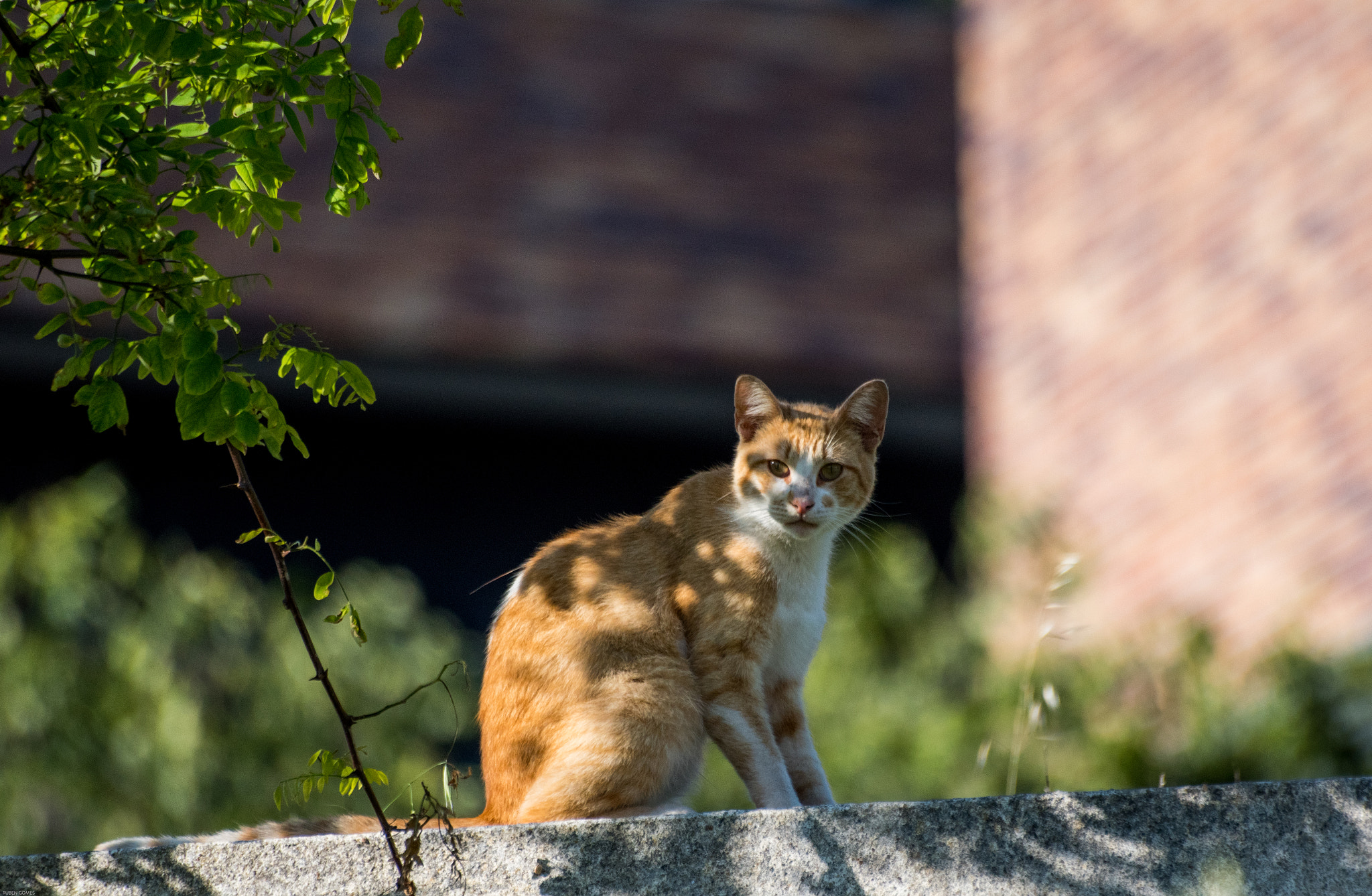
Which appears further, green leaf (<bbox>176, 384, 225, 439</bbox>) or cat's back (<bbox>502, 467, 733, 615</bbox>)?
cat's back (<bbox>502, 467, 733, 615</bbox>)

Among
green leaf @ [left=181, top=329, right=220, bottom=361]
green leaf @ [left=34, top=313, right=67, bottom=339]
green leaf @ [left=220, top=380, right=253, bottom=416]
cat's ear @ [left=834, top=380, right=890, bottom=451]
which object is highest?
green leaf @ [left=34, top=313, right=67, bottom=339]

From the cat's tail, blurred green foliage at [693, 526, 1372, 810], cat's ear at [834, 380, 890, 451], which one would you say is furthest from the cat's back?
blurred green foliage at [693, 526, 1372, 810]

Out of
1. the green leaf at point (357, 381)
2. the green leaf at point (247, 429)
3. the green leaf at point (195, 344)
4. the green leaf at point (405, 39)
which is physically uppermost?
the green leaf at point (405, 39)

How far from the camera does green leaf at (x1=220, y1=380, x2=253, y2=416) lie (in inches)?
80.0

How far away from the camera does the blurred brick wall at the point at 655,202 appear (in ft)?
28.2

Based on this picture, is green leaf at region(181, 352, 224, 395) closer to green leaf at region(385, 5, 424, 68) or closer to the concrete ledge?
green leaf at region(385, 5, 424, 68)

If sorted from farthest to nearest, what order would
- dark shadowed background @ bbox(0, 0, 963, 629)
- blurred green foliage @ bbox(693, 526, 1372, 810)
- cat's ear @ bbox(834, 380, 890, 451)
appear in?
dark shadowed background @ bbox(0, 0, 963, 629), blurred green foliage @ bbox(693, 526, 1372, 810), cat's ear @ bbox(834, 380, 890, 451)

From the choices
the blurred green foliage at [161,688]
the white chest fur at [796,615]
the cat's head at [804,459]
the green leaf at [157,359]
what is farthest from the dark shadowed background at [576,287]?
the green leaf at [157,359]

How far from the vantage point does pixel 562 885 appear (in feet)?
7.04

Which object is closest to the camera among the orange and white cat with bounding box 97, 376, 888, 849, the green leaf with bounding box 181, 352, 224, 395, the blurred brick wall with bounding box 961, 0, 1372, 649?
the green leaf with bounding box 181, 352, 224, 395

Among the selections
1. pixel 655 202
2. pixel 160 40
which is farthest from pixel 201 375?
pixel 655 202

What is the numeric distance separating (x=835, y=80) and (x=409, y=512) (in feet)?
15.1

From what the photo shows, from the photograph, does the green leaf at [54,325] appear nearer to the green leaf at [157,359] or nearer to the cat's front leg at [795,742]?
the green leaf at [157,359]

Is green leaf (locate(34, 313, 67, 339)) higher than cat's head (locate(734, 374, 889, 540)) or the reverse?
higher
